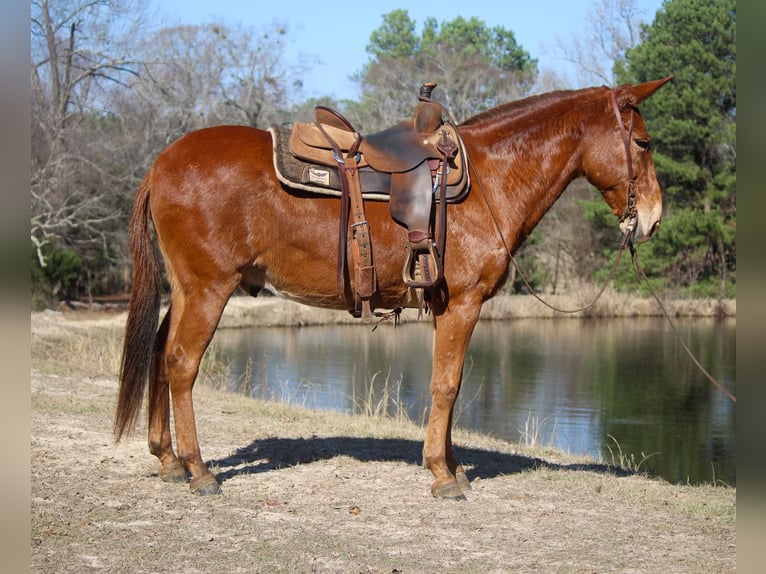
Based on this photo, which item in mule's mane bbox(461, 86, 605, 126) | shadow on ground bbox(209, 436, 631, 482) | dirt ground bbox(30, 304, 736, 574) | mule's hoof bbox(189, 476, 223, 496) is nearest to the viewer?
dirt ground bbox(30, 304, 736, 574)

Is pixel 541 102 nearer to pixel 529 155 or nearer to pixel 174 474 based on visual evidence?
pixel 529 155

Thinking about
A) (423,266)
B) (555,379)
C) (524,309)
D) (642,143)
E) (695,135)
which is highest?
(695,135)

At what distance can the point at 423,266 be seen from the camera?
543 cm

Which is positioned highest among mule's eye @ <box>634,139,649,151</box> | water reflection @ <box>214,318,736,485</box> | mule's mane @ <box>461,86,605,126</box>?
mule's mane @ <box>461,86,605,126</box>

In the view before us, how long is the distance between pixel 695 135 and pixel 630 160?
24154mm

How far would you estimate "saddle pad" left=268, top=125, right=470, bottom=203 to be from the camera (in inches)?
214

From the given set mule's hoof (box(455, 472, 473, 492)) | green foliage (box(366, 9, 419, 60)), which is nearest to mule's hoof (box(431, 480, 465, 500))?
mule's hoof (box(455, 472, 473, 492))

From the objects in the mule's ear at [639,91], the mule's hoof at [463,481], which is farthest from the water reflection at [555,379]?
the mule's ear at [639,91]

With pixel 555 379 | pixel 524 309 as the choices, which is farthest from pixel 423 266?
pixel 524 309

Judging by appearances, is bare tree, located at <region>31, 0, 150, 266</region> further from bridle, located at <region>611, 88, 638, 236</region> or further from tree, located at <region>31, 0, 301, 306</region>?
bridle, located at <region>611, 88, 638, 236</region>

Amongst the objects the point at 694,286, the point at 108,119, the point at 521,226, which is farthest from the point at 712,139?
the point at 521,226

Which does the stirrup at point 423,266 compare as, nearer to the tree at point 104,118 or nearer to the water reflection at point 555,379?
the water reflection at point 555,379

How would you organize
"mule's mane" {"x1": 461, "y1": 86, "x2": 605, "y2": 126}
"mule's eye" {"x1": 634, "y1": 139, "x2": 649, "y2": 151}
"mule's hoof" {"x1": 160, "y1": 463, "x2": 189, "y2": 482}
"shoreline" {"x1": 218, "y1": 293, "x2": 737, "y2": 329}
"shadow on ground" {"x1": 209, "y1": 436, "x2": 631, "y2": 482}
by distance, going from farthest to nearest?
"shoreline" {"x1": 218, "y1": 293, "x2": 737, "y2": 329}, "shadow on ground" {"x1": 209, "y1": 436, "x2": 631, "y2": 482}, "mule's mane" {"x1": 461, "y1": 86, "x2": 605, "y2": 126}, "mule's eye" {"x1": 634, "y1": 139, "x2": 649, "y2": 151}, "mule's hoof" {"x1": 160, "y1": 463, "x2": 189, "y2": 482}

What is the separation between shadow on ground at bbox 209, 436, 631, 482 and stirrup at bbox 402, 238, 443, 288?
1.75 meters
